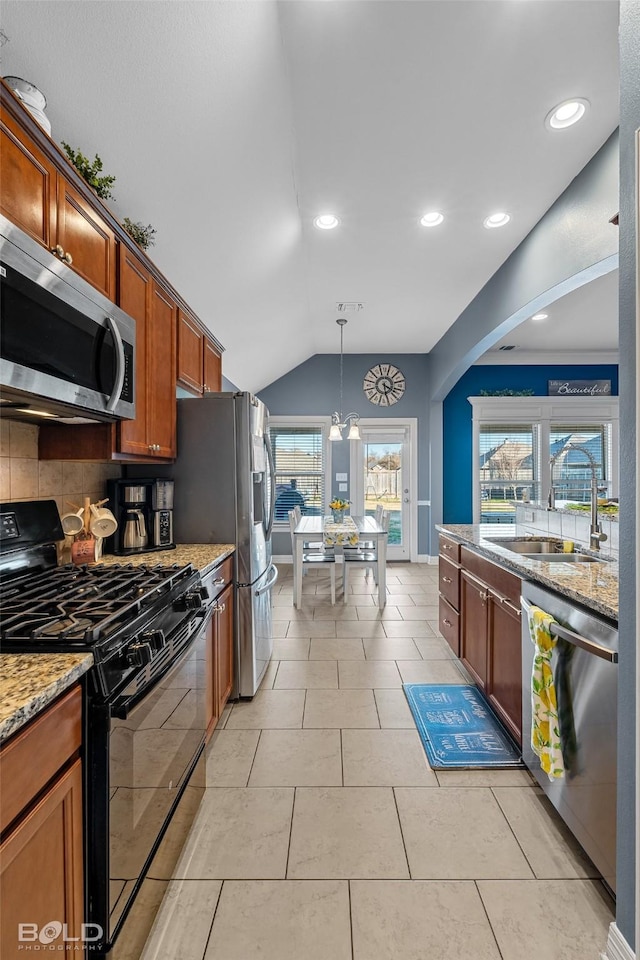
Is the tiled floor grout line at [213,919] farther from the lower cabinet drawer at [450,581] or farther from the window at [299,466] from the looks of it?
the window at [299,466]

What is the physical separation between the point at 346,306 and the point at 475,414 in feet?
9.42

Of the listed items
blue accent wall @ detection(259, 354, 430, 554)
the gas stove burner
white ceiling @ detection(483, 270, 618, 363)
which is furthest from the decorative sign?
the gas stove burner

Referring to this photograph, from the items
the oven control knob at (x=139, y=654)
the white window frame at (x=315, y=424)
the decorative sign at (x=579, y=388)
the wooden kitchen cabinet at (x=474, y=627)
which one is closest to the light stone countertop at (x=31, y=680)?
the oven control knob at (x=139, y=654)

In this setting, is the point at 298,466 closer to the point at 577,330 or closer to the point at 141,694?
the point at 577,330

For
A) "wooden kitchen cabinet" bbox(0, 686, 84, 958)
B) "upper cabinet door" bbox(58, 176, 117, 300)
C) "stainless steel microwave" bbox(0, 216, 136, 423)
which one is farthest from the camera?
"upper cabinet door" bbox(58, 176, 117, 300)

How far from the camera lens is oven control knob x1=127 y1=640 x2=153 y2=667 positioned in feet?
3.85

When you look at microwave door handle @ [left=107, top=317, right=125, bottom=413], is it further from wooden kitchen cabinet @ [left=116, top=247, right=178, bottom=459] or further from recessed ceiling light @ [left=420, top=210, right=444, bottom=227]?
recessed ceiling light @ [left=420, top=210, right=444, bottom=227]

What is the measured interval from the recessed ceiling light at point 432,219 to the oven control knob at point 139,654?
3136mm

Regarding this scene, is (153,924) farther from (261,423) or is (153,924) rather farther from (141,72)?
(141,72)

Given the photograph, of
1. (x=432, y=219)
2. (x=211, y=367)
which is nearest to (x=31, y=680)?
(x=211, y=367)

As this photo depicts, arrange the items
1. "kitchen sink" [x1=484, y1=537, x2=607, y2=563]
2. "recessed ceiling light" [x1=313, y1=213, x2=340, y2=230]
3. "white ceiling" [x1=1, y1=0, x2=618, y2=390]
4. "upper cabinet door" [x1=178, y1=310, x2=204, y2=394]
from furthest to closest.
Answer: "recessed ceiling light" [x1=313, y1=213, x2=340, y2=230]
"kitchen sink" [x1=484, y1=537, x2=607, y2=563]
"upper cabinet door" [x1=178, y1=310, x2=204, y2=394]
"white ceiling" [x1=1, y1=0, x2=618, y2=390]

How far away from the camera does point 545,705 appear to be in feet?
5.35

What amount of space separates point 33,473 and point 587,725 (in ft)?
7.28

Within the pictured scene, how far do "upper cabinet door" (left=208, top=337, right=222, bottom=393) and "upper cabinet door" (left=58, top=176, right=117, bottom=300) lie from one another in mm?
1298
